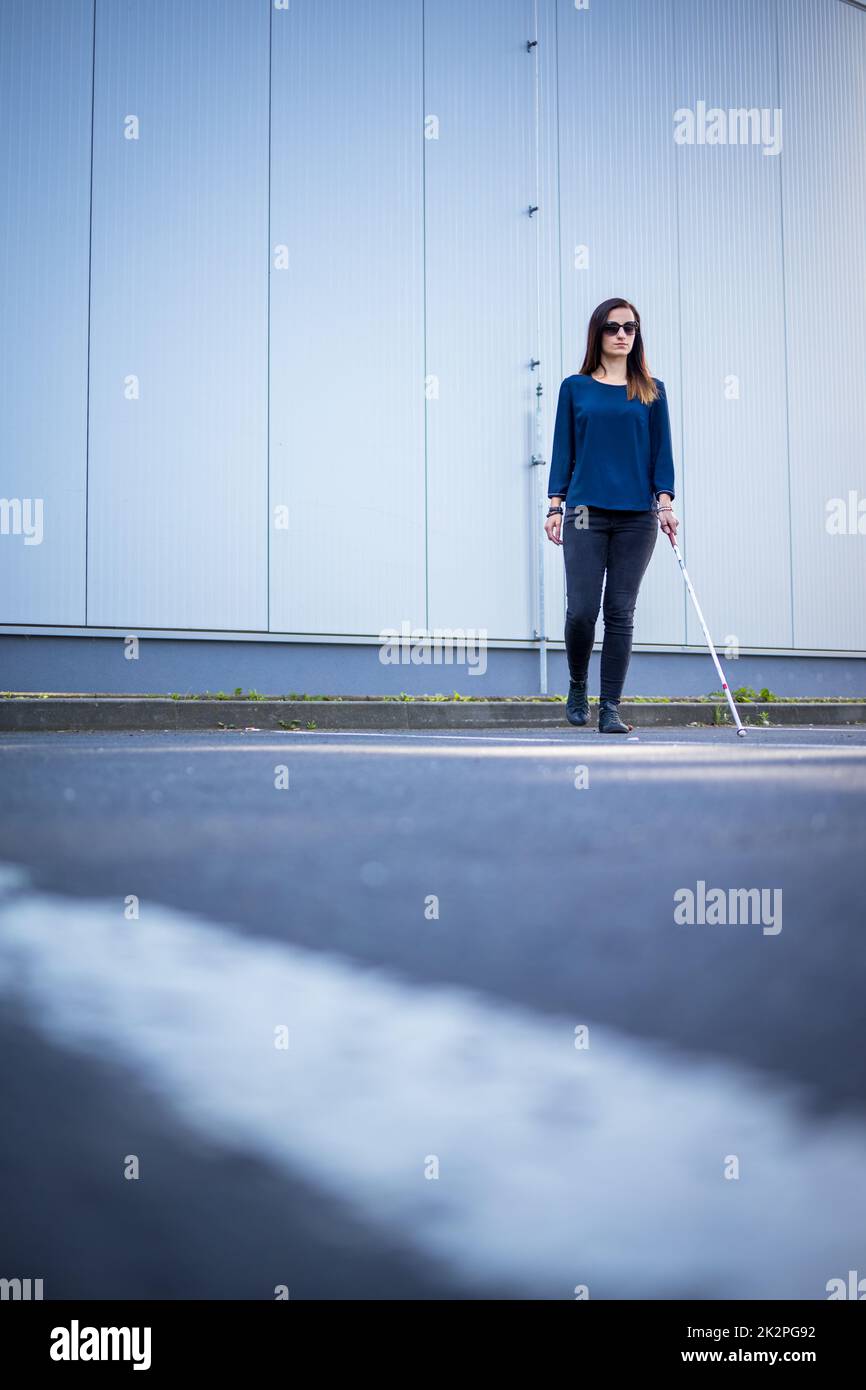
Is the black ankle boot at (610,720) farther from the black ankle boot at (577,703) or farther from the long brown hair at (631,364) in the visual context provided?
the long brown hair at (631,364)

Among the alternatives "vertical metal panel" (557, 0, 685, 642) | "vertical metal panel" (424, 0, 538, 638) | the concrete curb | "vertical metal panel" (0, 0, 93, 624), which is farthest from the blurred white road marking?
"vertical metal panel" (557, 0, 685, 642)

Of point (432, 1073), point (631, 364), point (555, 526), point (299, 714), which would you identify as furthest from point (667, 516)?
point (432, 1073)

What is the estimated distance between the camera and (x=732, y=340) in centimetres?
1325

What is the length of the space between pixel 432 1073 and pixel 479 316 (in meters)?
11.7

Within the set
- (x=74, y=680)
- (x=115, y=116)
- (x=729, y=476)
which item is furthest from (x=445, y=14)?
(x=74, y=680)

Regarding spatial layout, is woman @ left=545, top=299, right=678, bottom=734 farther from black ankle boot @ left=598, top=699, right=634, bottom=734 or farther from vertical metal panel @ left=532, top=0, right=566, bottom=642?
vertical metal panel @ left=532, top=0, right=566, bottom=642

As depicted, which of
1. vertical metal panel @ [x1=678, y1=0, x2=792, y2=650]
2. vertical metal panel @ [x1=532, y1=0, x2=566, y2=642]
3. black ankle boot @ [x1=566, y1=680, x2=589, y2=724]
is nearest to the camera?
black ankle boot @ [x1=566, y1=680, x2=589, y2=724]

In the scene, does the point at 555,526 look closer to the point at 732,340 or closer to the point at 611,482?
the point at 611,482

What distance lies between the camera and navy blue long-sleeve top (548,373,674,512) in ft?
19.8

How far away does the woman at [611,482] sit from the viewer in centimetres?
605

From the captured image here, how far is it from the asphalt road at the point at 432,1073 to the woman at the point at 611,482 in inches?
168

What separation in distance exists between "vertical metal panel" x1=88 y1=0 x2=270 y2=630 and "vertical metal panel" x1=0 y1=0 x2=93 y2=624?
0.47 feet

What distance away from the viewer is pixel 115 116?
10.5m

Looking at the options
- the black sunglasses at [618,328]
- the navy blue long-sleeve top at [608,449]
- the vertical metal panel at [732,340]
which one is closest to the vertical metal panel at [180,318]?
the vertical metal panel at [732,340]
